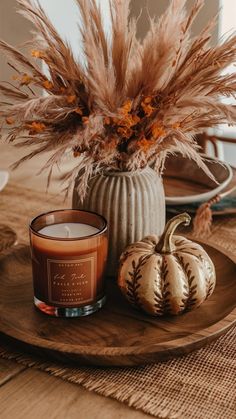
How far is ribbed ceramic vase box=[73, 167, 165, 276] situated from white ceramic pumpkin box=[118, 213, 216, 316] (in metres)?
0.09

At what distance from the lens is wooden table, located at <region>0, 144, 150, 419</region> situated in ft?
2.03

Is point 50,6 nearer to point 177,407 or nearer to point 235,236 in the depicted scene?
point 235,236

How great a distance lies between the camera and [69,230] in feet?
2.61

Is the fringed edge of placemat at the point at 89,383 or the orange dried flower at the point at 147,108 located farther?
the orange dried flower at the point at 147,108

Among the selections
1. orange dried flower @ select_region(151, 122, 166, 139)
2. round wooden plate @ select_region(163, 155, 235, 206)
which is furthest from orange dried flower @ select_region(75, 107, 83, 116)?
round wooden plate @ select_region(163, 155, 235, 206)

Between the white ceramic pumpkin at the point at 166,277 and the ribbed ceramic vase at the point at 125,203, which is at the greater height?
the ribbed ceramic vase at the point at 125,203

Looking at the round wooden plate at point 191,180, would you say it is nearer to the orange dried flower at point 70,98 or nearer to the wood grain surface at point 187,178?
the wood grain surface at point 187,178

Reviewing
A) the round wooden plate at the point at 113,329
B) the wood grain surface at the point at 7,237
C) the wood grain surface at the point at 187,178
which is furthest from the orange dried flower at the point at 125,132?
the wood grain surface at the point at 187,178

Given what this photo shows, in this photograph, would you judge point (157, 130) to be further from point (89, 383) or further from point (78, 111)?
point (89, 383)

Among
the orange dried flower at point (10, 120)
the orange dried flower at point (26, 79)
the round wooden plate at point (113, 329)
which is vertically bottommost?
the round wooden plate at point (113, 329)

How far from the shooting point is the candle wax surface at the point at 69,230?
2.57 ft

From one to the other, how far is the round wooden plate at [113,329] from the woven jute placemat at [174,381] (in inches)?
0.6

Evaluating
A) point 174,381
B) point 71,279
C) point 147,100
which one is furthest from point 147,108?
point 174,381

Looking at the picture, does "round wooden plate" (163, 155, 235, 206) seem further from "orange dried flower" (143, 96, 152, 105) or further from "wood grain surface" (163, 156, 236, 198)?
"orange dried flower" (143, 96, 152, 105)
